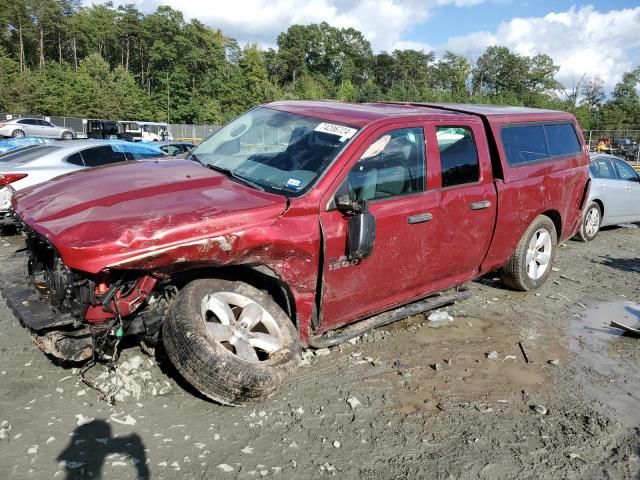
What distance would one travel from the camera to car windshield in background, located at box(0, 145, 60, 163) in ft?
25.9

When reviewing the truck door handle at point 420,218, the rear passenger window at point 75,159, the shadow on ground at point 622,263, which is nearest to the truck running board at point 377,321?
the truck door handle at point 420,218

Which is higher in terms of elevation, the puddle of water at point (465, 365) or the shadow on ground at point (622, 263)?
the shadow on ground at point (622, 263)

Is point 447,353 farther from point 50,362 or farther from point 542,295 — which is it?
point 50,362

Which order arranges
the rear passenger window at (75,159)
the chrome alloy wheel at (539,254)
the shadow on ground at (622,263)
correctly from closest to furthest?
the chrome alloy wheel at (539,254)
the shadow on ground at (622,263)
the rear passenger window at (75,159)

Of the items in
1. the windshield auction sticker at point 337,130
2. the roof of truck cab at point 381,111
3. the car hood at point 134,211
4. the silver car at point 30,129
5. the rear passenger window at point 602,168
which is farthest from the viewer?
the silver car at point 30,129

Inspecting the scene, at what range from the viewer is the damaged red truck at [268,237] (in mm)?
3145

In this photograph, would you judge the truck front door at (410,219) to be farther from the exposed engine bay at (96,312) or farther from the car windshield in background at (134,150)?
the car windshield in background at (134,150)

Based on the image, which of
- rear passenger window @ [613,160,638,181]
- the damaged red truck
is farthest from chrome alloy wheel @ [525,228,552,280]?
rear passenger window @ [613,160,638,181]

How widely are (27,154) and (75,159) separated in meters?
0.69

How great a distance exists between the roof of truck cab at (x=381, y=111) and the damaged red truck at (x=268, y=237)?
3 centimetres

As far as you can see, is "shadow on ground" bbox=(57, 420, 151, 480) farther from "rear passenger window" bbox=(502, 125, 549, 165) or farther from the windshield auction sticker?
"rear passenger window" bbox=(502, 125, 549, 165)

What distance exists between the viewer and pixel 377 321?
4.23 metres

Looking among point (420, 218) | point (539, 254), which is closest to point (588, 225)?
point (539, 254)

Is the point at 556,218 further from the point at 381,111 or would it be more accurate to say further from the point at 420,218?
the point at 381,111
